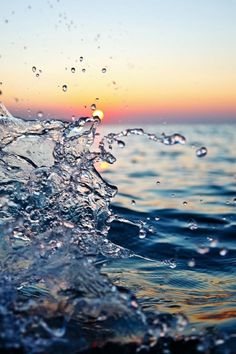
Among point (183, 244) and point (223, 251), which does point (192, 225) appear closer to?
point (183, 244)

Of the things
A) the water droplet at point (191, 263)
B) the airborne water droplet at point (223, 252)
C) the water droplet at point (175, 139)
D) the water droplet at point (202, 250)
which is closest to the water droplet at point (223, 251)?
the airborne water droplet at point (223, 252)

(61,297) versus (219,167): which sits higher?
(219,167)

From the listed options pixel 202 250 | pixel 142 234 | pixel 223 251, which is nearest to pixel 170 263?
pixel 202 250

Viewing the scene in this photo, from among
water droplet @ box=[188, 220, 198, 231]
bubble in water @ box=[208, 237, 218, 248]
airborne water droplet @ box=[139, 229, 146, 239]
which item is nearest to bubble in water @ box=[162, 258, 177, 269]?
bubble in water @ box=[208, 237, 218, 248]

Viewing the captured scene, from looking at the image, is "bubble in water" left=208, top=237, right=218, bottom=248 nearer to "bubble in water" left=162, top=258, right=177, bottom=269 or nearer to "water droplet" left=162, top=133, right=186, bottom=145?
"bubble in water" left=162, top=258, right=177, bottom=269

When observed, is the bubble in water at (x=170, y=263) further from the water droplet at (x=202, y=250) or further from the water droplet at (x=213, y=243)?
the water droplet at (x=213, y=243)

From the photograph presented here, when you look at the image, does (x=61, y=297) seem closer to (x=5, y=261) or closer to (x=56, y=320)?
(x=56, y=320)

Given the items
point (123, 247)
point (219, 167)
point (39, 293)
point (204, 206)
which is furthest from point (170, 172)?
point (39, 293)
